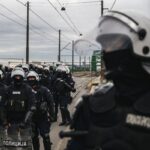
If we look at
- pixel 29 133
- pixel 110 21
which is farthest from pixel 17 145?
pixel 110 21

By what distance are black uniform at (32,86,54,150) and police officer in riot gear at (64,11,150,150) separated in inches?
338

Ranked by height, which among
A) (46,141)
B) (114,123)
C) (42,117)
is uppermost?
(114,123)

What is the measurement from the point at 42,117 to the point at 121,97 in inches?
348

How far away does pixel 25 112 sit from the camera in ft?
36.4

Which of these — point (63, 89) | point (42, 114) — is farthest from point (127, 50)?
point (63, 89)

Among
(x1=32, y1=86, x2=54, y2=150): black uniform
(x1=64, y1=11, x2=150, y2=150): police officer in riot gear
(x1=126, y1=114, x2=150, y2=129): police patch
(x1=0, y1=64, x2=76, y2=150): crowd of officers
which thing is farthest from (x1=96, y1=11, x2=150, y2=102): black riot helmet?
(x1=32, y1=86, x2=54, y2=150): black uniform

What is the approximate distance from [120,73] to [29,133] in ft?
24.8

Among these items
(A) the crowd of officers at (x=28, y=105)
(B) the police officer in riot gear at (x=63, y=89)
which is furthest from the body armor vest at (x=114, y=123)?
(B) the police officer in riot gear at (x=63, y=89)

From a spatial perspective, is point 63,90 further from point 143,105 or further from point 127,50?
point 143,105

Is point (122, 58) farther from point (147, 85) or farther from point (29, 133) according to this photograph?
point (29, 133)

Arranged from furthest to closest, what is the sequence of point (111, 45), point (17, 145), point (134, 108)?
point (17, 145) < point (111, 45) < point (134, 108)

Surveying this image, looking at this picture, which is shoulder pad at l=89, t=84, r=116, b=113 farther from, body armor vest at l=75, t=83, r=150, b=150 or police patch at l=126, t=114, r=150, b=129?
police patch at l=126, t=114, r=150, b=129

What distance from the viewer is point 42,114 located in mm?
12133

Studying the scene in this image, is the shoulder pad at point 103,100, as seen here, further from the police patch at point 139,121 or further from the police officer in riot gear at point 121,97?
the police patch at point 139,121
